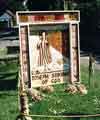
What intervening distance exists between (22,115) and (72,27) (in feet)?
26.3

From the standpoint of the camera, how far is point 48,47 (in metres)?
16.7

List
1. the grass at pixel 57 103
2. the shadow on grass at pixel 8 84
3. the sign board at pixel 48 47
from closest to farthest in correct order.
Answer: the grass at pixel 57 103 < the sign board at pixel 48 47 < the shadow on grass at pixel 8 84

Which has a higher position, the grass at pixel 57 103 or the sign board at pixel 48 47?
the sign board at pixel 48 47


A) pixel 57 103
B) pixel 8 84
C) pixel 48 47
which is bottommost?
pixel 57 103

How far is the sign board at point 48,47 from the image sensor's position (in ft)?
53.0

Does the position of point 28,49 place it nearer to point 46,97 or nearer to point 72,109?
point 46,97

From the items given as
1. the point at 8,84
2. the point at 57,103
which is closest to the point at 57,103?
the point at 57,103

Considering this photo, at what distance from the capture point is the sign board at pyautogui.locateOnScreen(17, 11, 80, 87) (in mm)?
16156

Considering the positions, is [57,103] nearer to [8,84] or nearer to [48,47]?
[48,47]

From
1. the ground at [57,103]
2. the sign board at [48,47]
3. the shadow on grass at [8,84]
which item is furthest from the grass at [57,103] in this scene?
the sign board at [48,47]

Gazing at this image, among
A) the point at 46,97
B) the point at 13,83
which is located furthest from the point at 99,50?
the point at 46,97

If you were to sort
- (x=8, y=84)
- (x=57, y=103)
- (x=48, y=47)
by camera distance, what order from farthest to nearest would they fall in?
(x=8, y=84), (x=48, y=47), (x=57, y=103)

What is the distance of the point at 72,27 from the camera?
1695 centimetres

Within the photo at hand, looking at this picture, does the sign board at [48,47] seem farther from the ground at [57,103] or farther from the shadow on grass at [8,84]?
the shadow on grass at [8,84]
